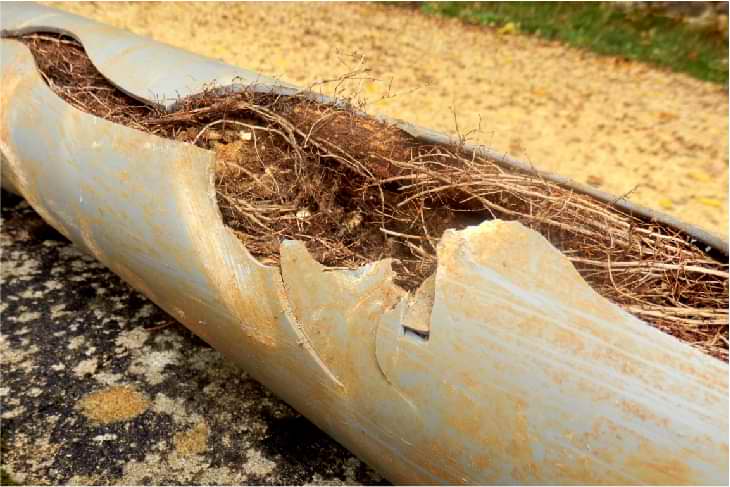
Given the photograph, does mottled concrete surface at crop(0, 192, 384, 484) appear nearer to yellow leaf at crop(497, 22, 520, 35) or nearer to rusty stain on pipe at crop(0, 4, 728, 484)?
rusty stain on pipe at crop(0, 4, 728, 484)

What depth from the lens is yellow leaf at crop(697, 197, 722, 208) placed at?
3.35 metres

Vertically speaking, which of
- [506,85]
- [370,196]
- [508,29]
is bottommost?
[506,85]

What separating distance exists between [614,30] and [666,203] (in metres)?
2.48

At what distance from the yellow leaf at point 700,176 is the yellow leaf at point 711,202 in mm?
199

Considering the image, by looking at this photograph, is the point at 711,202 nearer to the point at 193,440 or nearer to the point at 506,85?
the point at 506,85

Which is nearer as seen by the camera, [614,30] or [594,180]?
[594,180]

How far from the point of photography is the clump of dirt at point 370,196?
4.71 ft

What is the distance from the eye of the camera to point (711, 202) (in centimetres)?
336

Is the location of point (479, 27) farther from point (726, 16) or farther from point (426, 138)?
point (426, 138)

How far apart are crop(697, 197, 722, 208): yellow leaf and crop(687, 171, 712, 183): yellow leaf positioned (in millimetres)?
199

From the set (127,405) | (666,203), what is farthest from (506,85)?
(127,405)

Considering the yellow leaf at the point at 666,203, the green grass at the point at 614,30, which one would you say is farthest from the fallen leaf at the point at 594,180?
the green grass at the point at 614,30

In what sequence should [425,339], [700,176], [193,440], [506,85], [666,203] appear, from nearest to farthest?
[425,339] < [193,440] < [666,203] < [700,176] < [506,85]

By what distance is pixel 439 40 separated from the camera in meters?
5.04
